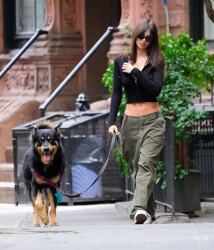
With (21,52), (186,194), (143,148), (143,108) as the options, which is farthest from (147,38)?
(21,52)

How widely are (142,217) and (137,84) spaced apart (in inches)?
47.9

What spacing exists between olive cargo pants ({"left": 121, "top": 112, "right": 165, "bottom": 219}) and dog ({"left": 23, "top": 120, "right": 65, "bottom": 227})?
147 centimetres

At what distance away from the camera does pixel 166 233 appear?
30.8 feet

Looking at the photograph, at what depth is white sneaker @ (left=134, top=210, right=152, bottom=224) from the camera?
10445 mm

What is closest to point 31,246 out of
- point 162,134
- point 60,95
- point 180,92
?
point 162,134

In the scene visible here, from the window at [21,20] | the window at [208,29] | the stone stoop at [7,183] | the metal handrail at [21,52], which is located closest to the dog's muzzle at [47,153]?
the stone stoop at [7,183]

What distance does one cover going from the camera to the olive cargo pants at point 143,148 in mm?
10531

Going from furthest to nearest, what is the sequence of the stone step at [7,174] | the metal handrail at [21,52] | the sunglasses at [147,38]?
the metal handrail at [21,52] < the stone step at [7,174] < the sunglasses at [147,38]

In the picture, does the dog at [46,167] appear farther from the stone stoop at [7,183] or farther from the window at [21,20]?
the window at [21,20]

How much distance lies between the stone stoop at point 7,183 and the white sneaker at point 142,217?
6015 mm

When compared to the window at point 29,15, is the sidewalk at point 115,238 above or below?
below

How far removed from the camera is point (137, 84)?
10.6 metres

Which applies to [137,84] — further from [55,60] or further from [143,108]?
[55,60]

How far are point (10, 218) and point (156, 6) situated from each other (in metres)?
4.71
